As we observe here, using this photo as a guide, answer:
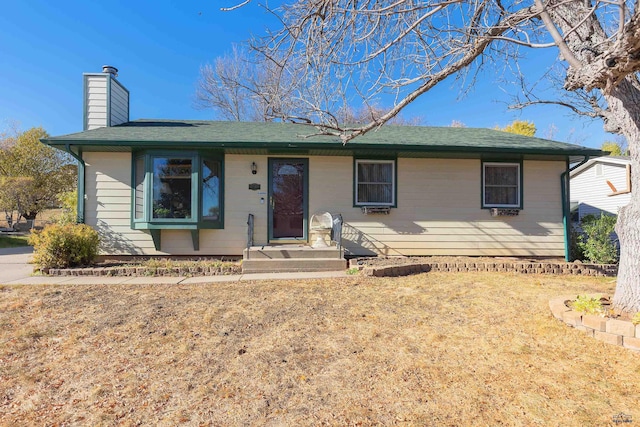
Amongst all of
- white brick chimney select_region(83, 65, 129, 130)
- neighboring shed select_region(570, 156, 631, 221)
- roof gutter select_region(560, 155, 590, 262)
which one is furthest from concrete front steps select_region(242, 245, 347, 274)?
neighboring shed select_region(570, 156, 631, 221)

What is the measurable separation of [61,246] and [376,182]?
6456 mm

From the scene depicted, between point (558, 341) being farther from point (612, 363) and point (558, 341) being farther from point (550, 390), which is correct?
point (550, 390)

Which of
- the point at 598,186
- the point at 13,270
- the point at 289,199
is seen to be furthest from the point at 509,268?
the point at 598,186

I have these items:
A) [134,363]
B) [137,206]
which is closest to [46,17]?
[137,206]

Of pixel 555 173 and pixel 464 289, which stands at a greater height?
pixel 555 173

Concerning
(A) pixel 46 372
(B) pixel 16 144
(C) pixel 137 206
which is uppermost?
(B) pixel 16 144

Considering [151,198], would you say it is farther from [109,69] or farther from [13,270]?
[109,69]

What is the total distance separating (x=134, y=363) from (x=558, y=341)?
3.72m

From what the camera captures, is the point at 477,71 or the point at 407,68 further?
the point at 477,71

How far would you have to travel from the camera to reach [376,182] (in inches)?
293

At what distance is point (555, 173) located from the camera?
299 inches

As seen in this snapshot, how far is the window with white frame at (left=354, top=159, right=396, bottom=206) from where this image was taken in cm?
740

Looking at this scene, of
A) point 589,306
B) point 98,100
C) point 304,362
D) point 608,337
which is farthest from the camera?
point 98,100

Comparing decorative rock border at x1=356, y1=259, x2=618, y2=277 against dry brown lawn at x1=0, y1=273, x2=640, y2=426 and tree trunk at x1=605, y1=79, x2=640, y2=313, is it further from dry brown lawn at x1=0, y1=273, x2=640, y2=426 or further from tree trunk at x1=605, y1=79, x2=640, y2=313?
tree trunk at x1=605, y1=79, x2=640, y2=313
